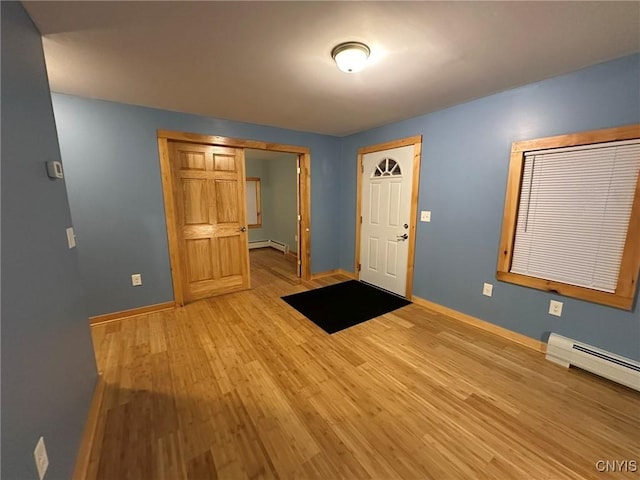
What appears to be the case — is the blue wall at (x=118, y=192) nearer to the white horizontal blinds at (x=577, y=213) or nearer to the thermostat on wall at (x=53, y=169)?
the thermostat on wall at (x=53, y=169)

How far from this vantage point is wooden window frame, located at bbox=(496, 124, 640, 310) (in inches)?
68.1

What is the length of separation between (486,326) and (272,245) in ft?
16.3

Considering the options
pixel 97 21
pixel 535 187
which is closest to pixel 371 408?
pixel 535 187

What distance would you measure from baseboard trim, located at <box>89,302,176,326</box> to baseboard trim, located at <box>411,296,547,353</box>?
10.2 feet

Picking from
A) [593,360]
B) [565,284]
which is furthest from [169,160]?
[593,360]

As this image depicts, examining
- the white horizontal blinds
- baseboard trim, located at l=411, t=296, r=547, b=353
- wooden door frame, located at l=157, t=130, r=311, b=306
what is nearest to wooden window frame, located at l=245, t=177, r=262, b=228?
wooden door frame, located at l=157, t=130, r=311, b=306

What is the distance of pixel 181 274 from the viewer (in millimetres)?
3090

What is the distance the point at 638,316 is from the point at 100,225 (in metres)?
4.68

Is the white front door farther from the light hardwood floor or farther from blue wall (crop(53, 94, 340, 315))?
blue wall (crop(53, 94, 340, 315))

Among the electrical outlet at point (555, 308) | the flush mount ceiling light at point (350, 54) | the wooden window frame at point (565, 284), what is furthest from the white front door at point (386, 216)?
the flush mount ceiling light at point (350, 54)

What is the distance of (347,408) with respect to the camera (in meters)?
1.62

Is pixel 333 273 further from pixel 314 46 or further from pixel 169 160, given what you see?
pixel 314 46

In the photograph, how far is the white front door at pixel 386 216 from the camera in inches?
127

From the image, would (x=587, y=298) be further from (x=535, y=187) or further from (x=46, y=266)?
(x=46, y=266)
